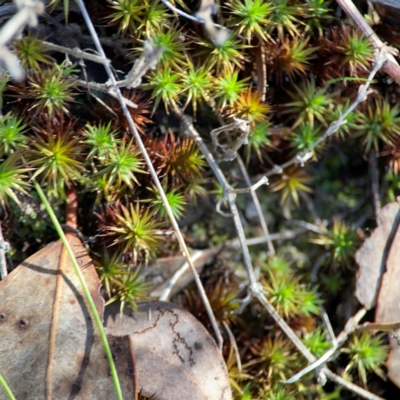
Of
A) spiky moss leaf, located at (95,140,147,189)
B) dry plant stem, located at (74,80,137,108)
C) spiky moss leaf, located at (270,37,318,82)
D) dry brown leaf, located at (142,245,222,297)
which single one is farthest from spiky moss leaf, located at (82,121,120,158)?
spiky moss leaf, located at (270,37,318,82)

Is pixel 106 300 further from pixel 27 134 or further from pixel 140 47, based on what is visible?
pixel 140 47

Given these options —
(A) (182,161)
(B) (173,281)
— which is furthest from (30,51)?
(B) (173,281)

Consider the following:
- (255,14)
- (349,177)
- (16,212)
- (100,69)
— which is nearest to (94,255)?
(16,212)

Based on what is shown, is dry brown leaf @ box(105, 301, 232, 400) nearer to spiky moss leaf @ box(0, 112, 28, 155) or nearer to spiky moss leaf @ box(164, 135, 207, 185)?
spiky moss leaf @ box(164, 135, 207, 185)

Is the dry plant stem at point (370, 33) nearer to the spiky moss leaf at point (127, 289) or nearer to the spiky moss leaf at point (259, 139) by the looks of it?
the spiky moss leaf at point (259, 139)

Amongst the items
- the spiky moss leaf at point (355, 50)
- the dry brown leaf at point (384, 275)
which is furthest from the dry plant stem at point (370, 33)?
the dry brown leaf at point (384, 275)

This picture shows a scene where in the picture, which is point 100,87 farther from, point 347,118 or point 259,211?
point 347,118
